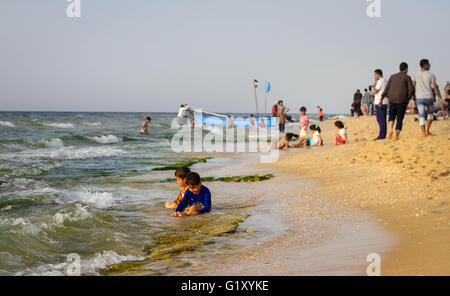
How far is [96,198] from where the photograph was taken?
781 cm

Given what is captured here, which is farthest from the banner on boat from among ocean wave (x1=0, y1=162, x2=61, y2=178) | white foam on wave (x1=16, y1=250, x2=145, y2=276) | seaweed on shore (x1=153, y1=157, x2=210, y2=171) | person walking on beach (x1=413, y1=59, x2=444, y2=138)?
white foam on wave (x1=16, y1=250, x2=145, y2=276)

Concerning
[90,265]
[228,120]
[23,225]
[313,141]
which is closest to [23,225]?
[23,225]

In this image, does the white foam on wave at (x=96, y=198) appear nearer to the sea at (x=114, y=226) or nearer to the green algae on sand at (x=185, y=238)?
the sea at (x=114, y=226)

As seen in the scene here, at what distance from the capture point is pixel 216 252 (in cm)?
434

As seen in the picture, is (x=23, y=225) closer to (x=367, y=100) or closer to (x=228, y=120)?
(x=367, y=100)

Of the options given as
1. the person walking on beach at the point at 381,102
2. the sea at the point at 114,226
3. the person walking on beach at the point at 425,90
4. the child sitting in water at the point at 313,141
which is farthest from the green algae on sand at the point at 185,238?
the child sitting in water at the point at 313,141

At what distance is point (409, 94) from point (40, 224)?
31.2 ft

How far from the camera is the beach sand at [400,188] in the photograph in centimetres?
345

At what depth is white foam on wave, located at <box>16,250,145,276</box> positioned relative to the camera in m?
3.83

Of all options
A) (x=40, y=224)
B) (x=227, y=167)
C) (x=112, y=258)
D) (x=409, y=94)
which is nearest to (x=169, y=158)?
(x=227, y=167)

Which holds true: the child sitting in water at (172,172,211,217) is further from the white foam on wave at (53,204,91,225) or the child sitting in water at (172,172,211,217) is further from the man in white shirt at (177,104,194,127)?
the man in white shirt at (177,104,194,127)

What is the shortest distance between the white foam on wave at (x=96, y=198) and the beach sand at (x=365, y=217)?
3197 mm

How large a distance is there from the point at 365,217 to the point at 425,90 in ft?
21.7
